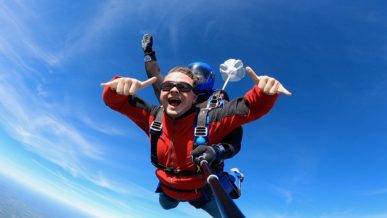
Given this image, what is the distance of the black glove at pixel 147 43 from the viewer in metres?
5.14

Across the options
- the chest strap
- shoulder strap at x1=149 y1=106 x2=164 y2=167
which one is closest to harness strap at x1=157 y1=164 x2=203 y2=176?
the chest strap

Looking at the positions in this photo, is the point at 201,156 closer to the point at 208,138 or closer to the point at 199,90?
the point at 208,138

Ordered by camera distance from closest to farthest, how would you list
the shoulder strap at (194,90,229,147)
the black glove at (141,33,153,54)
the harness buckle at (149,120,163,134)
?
the shoulder strap at (194,90,229,147) → the harness buckle at (149,120,163,134) → the black glove at (141,33,153,54)

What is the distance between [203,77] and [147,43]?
141cm

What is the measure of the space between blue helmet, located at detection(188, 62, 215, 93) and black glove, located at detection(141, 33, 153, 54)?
3.25 feet

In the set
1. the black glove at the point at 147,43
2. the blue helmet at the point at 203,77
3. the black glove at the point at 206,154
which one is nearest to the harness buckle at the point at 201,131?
the black glove at the point at 206,154

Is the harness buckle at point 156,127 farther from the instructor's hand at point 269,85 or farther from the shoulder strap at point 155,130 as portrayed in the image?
the instructor's hand at point 269,85

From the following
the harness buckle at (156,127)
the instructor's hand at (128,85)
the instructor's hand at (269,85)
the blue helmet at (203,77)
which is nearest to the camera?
the instructor's hand at (269,85)

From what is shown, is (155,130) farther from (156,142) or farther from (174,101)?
(174,101)

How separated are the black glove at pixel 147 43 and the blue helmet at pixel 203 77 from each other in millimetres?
990

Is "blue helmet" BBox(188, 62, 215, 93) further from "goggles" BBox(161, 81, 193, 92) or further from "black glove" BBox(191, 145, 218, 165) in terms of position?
"black glove" BBox(191, 145, 218, 165)

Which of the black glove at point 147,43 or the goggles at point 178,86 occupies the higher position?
the black glove at point 147,43

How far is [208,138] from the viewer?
346cm

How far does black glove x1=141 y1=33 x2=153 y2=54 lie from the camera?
16.9 feet
